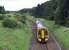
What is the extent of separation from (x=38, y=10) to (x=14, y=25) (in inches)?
2558

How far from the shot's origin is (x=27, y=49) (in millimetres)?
30719

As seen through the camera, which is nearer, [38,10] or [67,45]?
[67,45]

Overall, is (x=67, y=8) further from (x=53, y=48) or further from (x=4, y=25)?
(x=53, y=48)

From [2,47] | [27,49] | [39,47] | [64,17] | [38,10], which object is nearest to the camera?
[2,47]

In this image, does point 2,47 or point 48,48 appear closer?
point 2,47

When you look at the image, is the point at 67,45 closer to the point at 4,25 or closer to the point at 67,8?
the point at 4,25

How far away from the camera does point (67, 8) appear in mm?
59656

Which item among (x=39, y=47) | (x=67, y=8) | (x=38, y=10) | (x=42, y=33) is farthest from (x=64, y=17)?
(x=38, y=10)

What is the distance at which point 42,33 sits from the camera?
120 feet

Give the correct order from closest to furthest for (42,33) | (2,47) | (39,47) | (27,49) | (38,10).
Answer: (2,47), (27,49), (39,47), (42,33), (38,10)

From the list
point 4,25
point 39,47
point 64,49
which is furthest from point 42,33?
point 4,25

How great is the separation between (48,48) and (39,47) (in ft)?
4.59

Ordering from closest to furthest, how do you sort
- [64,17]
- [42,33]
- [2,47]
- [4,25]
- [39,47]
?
[2,47]
[39,47]
[42,33]
[4,25]
[64,17]

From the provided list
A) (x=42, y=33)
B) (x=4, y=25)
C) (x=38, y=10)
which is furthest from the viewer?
(x=38, y=10)
